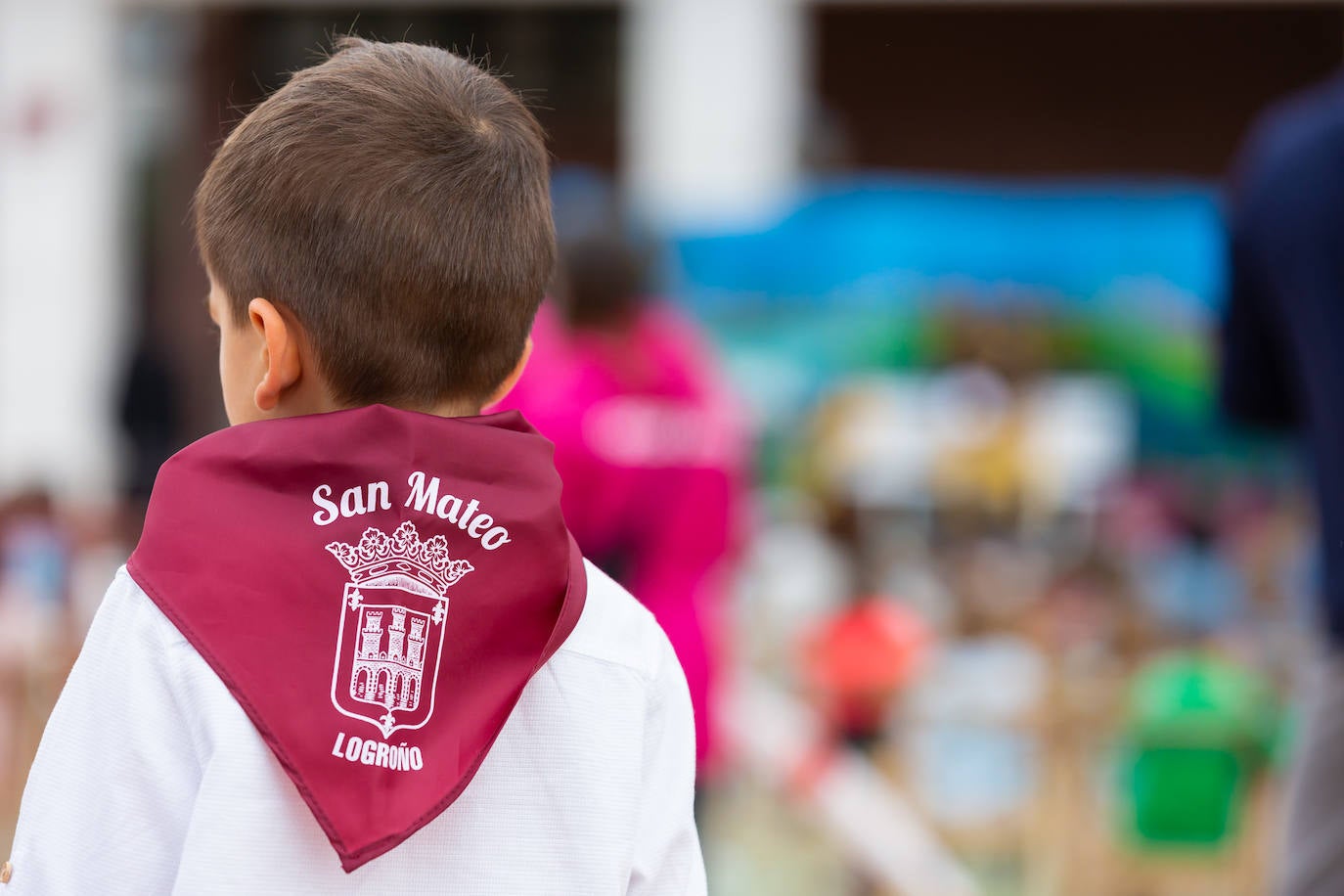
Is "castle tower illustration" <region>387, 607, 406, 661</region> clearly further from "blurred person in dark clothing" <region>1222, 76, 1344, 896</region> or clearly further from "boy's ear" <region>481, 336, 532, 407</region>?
"blurred person in dark clothing" <region>1222, 76, 1344, 896</region>

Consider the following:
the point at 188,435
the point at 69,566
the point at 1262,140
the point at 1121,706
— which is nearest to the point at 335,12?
the point at 188,435

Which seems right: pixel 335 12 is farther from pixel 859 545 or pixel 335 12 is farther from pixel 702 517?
pixel 702 517

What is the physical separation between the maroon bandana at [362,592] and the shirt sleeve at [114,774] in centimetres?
4

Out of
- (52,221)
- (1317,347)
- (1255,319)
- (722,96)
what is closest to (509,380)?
(1317,347)

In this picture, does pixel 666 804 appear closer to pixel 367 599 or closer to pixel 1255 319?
pixel 367 599

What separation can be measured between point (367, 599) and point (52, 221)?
34.5ft

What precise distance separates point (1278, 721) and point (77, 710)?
158 inches

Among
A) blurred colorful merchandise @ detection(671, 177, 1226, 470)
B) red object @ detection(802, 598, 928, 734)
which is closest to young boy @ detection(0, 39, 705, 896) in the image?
red object @ detection(802, 598, 928, 734)

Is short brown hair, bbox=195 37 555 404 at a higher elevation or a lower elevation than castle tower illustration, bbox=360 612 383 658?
higher

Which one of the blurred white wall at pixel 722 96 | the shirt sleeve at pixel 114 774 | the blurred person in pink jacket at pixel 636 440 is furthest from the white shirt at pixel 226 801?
the blurred white wall at pixel 722 96

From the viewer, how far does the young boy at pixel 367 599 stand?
117cm

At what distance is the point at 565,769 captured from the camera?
49.8 inches

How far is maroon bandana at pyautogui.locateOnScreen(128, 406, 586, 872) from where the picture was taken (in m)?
1.16

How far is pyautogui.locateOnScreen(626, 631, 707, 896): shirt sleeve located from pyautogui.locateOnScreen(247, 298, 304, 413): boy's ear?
36cm
